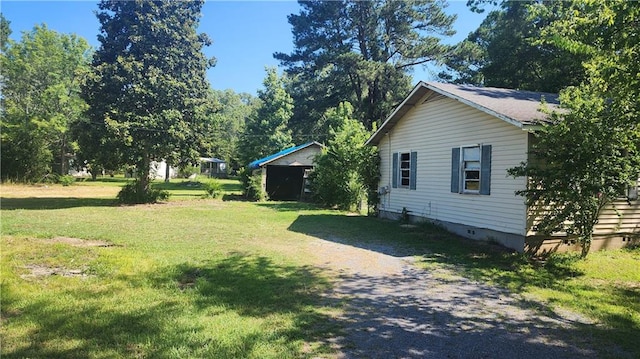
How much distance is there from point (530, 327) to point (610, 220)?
6646 millimetres

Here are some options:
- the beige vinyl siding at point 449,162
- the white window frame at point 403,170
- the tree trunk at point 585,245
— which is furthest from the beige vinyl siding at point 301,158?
the tree trunk at point 585,245

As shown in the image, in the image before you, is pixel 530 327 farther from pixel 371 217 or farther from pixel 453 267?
pixel 371 217

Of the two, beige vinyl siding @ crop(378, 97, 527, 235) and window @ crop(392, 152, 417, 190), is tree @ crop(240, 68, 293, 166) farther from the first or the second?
window @ crop(392, 152, 417, 190)

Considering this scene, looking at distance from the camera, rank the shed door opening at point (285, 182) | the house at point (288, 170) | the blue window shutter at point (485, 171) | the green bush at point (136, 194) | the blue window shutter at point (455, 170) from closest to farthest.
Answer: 1. the blue window shutter at point (485, 171)
2. the blue window shutter at point (455, 170)
3. the green bush at point (136, 194)
4. the house at point (288, 170)
5. the shed door opening at point (285, 182)

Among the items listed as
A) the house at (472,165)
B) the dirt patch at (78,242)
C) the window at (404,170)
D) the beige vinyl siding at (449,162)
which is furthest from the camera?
the window at (404,170)

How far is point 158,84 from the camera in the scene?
59.8ft

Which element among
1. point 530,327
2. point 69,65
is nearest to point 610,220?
point 530,327

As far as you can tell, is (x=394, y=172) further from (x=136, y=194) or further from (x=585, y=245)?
(x=136, y=194)

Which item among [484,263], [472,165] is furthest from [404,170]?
[484,263]

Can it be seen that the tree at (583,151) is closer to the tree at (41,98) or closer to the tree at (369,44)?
the tree at (369,44)

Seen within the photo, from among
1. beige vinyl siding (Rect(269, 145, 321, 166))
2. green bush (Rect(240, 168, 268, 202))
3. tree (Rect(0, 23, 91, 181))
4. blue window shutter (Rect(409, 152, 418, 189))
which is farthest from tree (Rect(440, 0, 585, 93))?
tree (Rect(0, 23, 91, 181))

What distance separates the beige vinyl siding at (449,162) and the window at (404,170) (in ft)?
0.59

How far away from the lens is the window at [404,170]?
43.2ft

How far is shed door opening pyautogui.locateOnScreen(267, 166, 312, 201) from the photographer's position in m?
25.5
